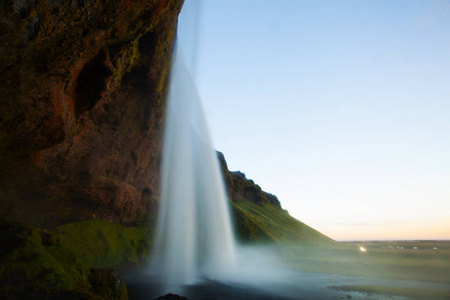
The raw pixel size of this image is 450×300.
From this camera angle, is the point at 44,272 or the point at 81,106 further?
the point at 81,106

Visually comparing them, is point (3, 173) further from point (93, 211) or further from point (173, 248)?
point (173, 248)

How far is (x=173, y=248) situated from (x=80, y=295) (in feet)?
85.1

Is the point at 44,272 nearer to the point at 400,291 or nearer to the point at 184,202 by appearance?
the point at 400,291

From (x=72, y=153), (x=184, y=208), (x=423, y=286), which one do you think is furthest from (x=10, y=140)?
(x=423, y=286)

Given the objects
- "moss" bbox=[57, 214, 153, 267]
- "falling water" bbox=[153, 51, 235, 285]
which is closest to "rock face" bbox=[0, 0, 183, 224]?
"moss" bbox=[57, 214, 153, 267]

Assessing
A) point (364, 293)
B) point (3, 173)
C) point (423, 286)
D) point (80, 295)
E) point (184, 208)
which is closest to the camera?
point (80, 295)

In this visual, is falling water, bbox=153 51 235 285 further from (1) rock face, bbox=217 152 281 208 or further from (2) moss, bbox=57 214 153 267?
(1) rock face, bbox=217 152 281 208

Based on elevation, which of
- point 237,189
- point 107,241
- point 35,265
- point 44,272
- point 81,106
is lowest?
point 44,272

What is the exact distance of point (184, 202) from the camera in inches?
1630

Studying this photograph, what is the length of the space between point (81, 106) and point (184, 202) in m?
26.4

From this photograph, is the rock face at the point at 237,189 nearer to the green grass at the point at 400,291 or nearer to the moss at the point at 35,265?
the green grass at the point at 400,291

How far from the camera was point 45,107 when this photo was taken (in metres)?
14.8

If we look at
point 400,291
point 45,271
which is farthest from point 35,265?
point 400,291

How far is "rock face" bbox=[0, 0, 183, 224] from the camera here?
39.5 feet
